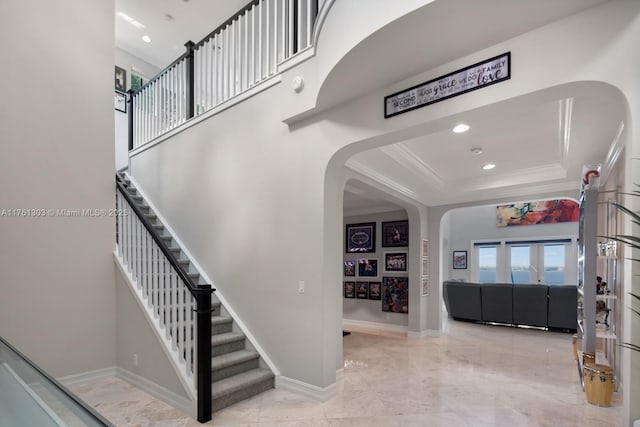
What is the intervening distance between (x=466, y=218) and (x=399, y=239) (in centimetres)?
635

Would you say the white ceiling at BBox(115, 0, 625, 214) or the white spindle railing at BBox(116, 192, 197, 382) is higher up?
the white ceiling at BBox(115, 0, 625, 214)

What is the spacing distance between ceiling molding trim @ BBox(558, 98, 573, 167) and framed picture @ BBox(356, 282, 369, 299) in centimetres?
457

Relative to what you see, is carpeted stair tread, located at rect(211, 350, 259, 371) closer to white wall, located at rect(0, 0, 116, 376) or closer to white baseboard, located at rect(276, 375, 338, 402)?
white baseboard, located at rect(276, 375, 338, 402)

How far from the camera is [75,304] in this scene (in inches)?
146

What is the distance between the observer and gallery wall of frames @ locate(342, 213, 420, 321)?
→ 702cm

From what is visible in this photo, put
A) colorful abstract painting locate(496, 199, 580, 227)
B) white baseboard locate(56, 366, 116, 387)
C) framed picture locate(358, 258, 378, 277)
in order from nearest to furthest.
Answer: white baseboard locate(56, 366, 116, 387) → framed picture locate(358, 258, 378, 277) → colorful abstract painting locate(496, 199, 580, 227)

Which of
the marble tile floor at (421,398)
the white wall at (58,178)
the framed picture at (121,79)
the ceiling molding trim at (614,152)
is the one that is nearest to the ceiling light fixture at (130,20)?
the framed picture at (121,79)

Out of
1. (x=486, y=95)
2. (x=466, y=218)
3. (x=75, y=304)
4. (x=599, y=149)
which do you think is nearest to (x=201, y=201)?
(x=75, y=304)

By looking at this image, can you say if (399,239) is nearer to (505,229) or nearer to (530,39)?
(530,39)

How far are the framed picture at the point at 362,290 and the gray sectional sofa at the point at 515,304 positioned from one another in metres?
2.05

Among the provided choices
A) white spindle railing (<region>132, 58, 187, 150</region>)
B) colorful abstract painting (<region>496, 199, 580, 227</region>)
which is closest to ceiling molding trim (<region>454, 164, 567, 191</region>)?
white spindle railing (<region>132, 58, 187, 150</region>)

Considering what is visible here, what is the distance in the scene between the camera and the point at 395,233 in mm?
7168

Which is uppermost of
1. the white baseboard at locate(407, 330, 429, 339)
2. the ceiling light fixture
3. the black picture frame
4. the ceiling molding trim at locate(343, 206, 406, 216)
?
the ceiling light fixture

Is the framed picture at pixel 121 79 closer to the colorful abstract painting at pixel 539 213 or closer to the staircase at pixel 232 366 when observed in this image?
the staircase at pixel 232 366
